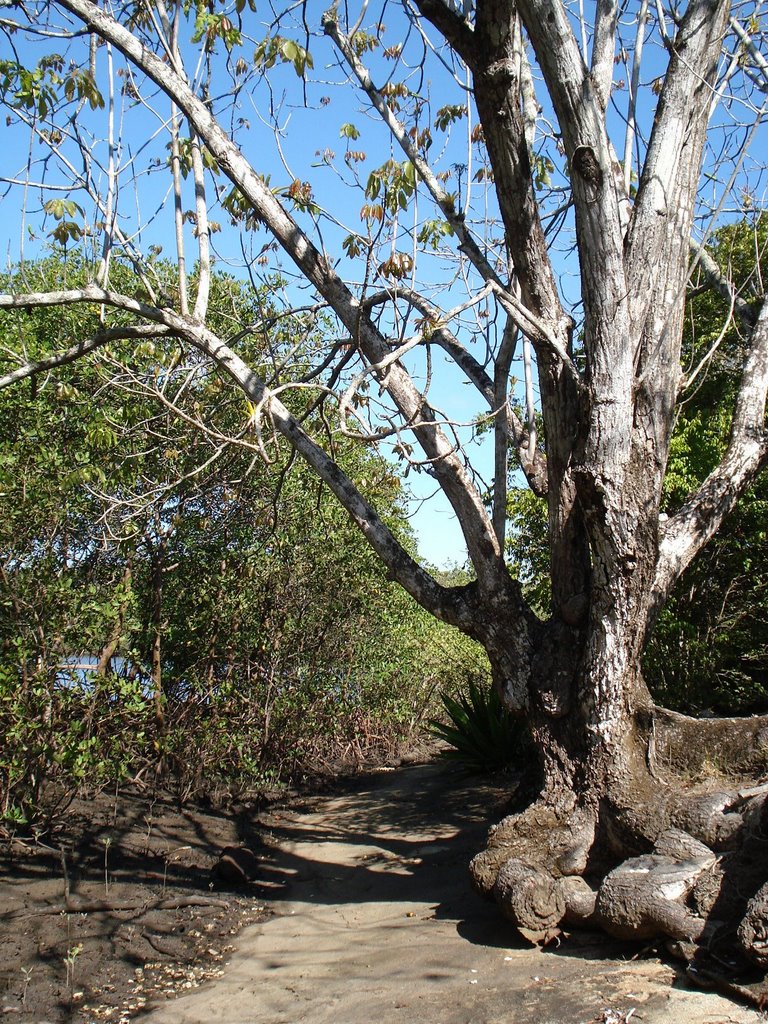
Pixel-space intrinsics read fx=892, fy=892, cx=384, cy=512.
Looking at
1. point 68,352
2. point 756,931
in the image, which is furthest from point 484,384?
point 756,931

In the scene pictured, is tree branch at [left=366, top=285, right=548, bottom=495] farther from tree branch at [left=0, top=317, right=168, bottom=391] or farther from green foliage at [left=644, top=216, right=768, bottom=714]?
green foliage at [left=644, top=216, right=768, bottom=714]

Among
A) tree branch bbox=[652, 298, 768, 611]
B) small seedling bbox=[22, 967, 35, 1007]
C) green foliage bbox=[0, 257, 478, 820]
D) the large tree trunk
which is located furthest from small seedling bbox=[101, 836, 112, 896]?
tree branch bbox=[652, 298, 768, 611]

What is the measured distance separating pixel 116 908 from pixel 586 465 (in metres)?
4.15

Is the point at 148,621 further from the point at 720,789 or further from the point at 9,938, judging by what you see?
the point at 720,789

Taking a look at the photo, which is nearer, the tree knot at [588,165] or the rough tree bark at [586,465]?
the rough tree bark at [586,465]

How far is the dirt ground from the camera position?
4105mm

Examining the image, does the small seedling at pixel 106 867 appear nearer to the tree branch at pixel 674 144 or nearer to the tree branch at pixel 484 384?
the tree branch at pixel 484 384

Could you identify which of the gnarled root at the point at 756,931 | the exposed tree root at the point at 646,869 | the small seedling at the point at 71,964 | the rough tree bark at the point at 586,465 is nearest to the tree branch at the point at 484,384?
the rough tree bark at the point at 586,465

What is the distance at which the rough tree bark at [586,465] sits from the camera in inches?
187

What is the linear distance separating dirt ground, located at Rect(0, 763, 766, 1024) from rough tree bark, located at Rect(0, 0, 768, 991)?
1.45 ft

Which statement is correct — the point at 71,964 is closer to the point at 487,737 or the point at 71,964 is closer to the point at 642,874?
the point at 642,874

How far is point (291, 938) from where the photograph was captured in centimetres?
550

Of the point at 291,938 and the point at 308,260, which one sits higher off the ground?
the point at 308,260

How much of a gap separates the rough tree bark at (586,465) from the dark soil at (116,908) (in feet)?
6.45
